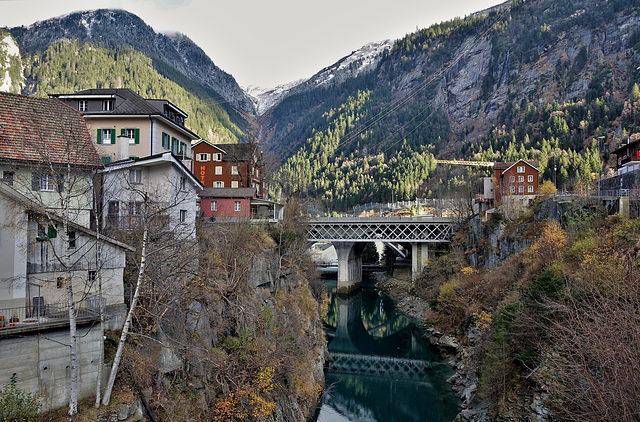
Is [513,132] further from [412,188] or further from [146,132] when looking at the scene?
[146,132]

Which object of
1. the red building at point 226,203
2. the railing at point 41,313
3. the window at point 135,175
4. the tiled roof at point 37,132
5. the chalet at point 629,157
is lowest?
the railing at point 41,313

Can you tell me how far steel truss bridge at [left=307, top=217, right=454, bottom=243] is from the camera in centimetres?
7000

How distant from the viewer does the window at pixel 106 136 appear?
31.9 meters

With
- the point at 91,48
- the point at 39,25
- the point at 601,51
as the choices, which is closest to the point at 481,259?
the point at 601,51

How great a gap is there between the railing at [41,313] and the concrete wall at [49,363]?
1.71 feet

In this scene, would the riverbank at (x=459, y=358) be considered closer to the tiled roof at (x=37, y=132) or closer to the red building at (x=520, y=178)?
the red building at (x=520, y=178)

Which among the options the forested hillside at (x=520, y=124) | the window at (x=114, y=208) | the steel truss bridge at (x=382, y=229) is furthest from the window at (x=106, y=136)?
the forested hillside at (x=520, y=124)

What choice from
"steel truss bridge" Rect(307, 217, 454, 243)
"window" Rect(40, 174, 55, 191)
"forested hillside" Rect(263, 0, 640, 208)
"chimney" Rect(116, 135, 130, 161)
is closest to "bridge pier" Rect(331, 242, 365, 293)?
"steel truss bridge" Rect(307, 217, 454, 243)

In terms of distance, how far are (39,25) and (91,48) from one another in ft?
136

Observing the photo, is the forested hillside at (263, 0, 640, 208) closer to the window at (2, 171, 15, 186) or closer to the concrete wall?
the window at (2, 171, 15, 186)

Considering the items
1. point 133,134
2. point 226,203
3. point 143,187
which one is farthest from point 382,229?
point 143,187

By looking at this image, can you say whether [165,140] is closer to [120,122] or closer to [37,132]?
[120,122]

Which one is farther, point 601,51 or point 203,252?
point 601,51

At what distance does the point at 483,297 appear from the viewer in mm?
40000
